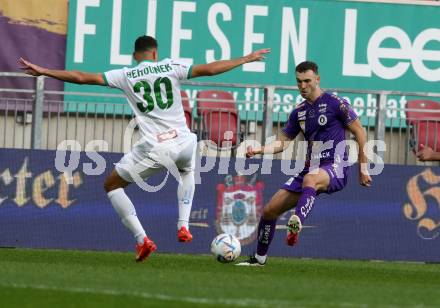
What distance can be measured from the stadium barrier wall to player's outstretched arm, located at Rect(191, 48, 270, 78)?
11.7 feet

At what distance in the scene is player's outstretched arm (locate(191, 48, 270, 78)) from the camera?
13.5m

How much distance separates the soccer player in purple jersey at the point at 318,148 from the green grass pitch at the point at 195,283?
666 millimetres

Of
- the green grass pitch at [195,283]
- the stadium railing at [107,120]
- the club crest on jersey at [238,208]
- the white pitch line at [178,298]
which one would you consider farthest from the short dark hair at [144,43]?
the white pitch line at [178,298]

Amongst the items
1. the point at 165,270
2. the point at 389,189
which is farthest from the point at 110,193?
the point at 389,189

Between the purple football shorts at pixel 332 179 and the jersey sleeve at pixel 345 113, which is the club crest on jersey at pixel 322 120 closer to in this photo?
the jersey sleeve at pixel 345 113

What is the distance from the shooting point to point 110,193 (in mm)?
14266

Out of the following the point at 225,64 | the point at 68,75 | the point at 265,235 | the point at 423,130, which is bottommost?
the point at 265,235

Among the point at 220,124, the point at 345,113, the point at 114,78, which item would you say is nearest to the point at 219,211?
the point at 220,124

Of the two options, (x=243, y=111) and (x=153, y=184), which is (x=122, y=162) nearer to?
(x=153, y=184)

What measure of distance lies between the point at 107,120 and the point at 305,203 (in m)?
4.84

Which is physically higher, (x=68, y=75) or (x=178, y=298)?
(x=68, y=75)

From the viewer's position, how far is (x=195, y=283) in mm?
11422

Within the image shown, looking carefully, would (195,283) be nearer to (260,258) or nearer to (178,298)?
(178,298)

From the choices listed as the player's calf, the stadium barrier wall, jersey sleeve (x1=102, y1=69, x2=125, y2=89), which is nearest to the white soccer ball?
the player's calf
